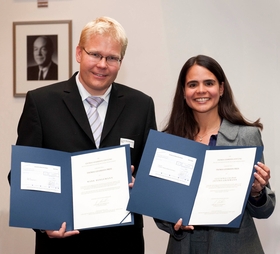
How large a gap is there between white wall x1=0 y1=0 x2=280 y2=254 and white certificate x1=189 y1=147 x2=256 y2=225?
167 cm

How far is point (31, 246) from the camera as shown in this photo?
3.78 meters

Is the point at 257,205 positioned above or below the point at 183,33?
below

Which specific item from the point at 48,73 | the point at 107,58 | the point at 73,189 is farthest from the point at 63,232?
the point at 48,73

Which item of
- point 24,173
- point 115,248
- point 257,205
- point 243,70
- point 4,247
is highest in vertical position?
point 243,70

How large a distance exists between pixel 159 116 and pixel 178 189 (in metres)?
1.72

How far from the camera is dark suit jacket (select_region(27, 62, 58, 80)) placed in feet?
12.1

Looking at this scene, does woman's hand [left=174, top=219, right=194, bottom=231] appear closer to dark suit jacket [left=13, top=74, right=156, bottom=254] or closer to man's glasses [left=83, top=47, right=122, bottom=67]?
dark suit jacket [left=13, top=74, right=156, bottom=254]

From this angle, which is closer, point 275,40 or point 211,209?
point 211,209

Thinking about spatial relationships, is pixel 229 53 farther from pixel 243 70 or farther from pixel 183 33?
pixel 183 33

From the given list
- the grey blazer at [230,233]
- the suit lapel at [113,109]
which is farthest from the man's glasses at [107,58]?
the grey blazer at [230,233]

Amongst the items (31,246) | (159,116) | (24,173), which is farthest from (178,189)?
(31,246)

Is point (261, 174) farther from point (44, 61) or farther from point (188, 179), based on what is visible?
point (44, 61)

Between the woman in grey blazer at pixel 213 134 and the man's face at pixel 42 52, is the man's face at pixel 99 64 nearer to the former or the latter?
the woman in grey blazer at pixel 213 134

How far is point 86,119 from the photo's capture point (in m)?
2.16
